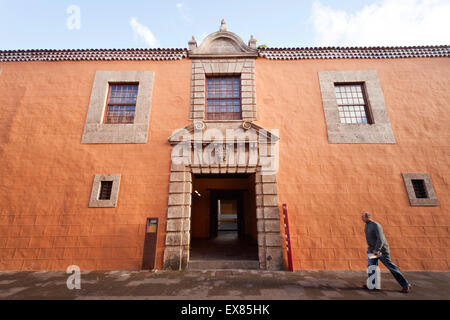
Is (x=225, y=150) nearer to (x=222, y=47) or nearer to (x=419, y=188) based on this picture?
(x=222, y=47)

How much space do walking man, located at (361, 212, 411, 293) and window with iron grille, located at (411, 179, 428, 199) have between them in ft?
10.5

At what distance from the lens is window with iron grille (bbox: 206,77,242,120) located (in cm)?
689

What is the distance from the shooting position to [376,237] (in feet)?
13.3

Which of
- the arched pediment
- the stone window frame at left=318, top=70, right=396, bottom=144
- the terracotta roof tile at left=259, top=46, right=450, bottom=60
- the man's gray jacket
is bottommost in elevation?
the man's gray jacket

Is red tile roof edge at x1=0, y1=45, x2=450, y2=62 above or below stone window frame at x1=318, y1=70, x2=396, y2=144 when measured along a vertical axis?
above

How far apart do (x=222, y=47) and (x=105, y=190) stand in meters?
6.86

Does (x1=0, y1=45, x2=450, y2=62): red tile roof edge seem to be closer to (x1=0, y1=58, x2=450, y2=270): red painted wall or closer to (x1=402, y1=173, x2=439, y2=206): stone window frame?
(x1=0, y1=58, x2=450, y2=270): red painted wall

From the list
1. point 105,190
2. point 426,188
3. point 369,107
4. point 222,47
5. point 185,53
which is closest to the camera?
point 426,188

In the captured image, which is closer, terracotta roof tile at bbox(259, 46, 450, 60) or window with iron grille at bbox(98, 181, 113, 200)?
window with iron grille at bbox(98, 181, 113, 200)

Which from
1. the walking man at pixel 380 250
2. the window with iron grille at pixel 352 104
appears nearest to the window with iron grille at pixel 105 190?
the walking man at pixel 380 250

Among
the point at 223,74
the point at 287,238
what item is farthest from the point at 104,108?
the point at 287,238

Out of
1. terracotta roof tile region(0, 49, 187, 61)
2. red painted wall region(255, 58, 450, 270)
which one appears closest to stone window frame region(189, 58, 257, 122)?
red painted wall region(255, 58, 450, 270)

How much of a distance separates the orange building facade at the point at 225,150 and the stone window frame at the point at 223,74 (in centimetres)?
6
